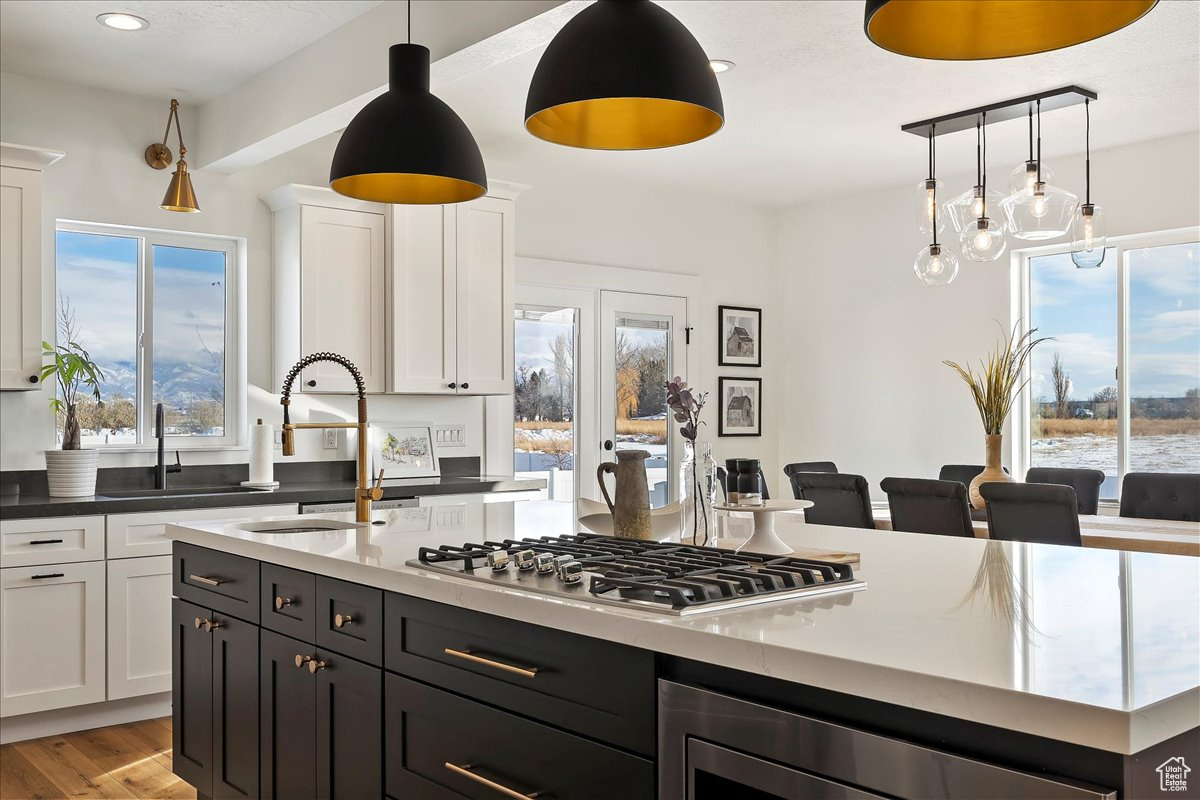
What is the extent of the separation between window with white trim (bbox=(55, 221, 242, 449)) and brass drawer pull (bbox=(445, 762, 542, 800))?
344 centimetres

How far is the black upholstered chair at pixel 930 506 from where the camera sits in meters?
3.90

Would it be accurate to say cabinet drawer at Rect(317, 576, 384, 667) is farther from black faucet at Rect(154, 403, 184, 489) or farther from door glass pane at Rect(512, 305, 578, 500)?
door glass pane at Rect(512, 305, 578, 500)

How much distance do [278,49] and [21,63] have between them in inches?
45.7

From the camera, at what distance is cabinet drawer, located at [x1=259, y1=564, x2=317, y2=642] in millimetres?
2326

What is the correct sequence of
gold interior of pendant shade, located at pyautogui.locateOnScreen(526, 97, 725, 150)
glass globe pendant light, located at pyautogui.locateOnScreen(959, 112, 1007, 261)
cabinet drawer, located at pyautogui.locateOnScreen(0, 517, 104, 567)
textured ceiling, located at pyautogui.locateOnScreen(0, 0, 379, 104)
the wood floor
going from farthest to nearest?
1. glass globe pendant light, located at pyautogui.locateOnScreen(959, 112, 1007, 261)
2. cabinet drawer, located at pyautogui.locateOnScreen(0, 517, 104, 567)
3. textured ceiling, located at pyautogui.locateOnScreen(0, 0, 379, 104)
4. the wood floor
5. gold interior of pendant shade, located at pyautogui.locateOnScreen(526, 97, 725, 150)

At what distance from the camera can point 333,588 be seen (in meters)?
2.24

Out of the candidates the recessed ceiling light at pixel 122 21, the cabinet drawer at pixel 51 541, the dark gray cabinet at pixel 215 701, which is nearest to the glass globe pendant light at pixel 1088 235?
the dark gray cabinet at pixel 215 701

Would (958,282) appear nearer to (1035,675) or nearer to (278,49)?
(278,49)

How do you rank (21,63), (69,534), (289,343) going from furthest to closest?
(289,343), (21,63), (69,534)

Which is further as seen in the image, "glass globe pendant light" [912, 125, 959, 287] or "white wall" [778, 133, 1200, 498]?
"white wall" [778, 133, 1200, 498]

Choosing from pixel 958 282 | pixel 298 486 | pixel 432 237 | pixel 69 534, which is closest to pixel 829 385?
pixel 958 282

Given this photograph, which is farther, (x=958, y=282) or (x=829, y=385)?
(x=829, y=385)

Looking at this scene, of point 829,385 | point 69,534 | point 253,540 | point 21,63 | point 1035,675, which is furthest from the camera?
point 829,385

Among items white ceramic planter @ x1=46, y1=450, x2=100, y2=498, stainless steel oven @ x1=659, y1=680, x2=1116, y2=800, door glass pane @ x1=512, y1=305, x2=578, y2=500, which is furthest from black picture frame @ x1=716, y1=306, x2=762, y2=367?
stainless steel oven @ x1=659, y1=680, x2=1116, y2=800
